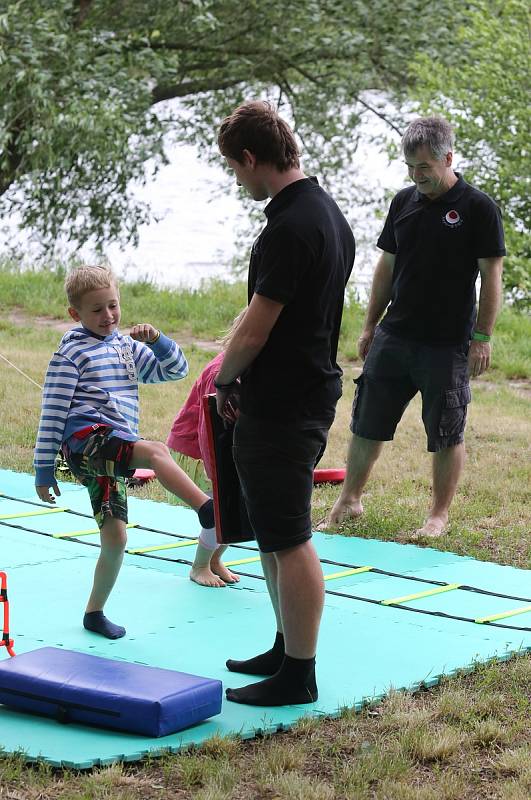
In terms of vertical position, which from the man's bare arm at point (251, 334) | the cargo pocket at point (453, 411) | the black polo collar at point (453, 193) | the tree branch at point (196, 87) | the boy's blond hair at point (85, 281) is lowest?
the cargo pocket at point (453, 411)

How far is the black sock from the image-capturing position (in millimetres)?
3697

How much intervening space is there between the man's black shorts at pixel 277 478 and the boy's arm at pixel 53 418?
2.85 ft

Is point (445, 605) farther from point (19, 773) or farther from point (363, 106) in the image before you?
point (363, 106)

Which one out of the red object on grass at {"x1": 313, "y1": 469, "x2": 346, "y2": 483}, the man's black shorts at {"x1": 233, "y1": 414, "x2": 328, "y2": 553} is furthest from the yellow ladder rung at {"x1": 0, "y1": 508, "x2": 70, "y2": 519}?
the man's black shorts at {"x1": 233, "y1": 414, "x2": 328, "y2": 553}

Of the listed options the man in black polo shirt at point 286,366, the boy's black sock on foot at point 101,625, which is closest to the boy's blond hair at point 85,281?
the man in black polo shirt at point 286,366

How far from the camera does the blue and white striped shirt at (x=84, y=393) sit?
4211 mm

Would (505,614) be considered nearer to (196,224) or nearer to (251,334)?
(251,334)

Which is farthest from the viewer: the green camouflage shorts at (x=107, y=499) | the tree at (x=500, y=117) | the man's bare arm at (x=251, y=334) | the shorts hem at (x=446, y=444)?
the tree at (x=500, y=117)

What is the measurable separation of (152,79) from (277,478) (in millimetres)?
12240

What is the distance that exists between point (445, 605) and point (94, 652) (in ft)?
4.95

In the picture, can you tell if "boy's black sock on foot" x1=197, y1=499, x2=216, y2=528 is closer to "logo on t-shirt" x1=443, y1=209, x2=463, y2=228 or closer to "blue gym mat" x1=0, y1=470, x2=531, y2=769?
"blue gym mat" x1=0, y1=470, x2=531, y2=769

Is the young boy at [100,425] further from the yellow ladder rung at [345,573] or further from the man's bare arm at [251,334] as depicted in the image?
the yellow ladder rung at [345,573]

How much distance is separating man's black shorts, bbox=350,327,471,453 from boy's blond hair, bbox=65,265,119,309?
2.08 m

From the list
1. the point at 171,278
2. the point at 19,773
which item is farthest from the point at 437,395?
the point at 171,278
